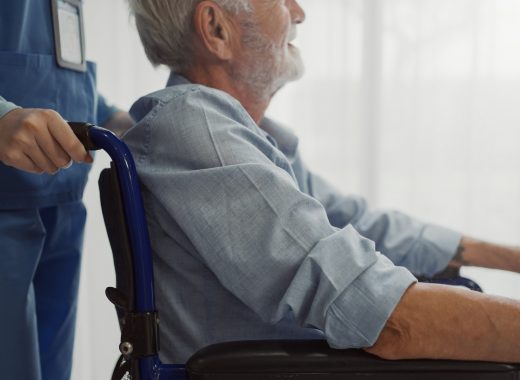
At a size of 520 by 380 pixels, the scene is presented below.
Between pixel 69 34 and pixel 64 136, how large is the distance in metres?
0.55

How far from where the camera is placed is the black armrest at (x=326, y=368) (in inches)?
26.1

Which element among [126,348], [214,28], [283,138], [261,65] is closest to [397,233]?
[283,138]

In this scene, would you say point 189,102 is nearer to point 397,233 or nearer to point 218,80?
point 218,80

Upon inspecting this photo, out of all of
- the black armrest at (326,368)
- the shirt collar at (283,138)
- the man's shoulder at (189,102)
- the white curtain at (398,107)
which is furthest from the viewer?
the white curtain at (398,107)

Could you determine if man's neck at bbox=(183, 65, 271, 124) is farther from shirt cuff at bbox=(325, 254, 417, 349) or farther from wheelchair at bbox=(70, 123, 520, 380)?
shirt cuff at bbox=(325, 254, 417, 349)

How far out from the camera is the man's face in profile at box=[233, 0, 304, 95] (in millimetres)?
1010

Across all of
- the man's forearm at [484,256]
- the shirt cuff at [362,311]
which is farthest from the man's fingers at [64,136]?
the man's forearm at [484,256]

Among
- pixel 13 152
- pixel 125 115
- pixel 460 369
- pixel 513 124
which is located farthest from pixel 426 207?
pixel 13 152

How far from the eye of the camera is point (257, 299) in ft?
2.41

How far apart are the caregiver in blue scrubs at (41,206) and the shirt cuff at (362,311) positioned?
0.53m

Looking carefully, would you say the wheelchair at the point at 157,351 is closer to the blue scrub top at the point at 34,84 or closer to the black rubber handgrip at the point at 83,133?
the black rubber handgrip at the point at 83,133

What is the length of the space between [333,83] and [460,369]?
1466 millimetres

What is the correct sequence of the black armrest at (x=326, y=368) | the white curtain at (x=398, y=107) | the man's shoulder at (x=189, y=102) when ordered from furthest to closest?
the white curtain at (x=398, y=107) → the man's shoulder at (x=189, y=102) → the black armrest at (x=326, y=368)

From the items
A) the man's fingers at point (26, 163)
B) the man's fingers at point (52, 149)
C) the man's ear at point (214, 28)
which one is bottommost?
the man's fingers at point (26, 163)
